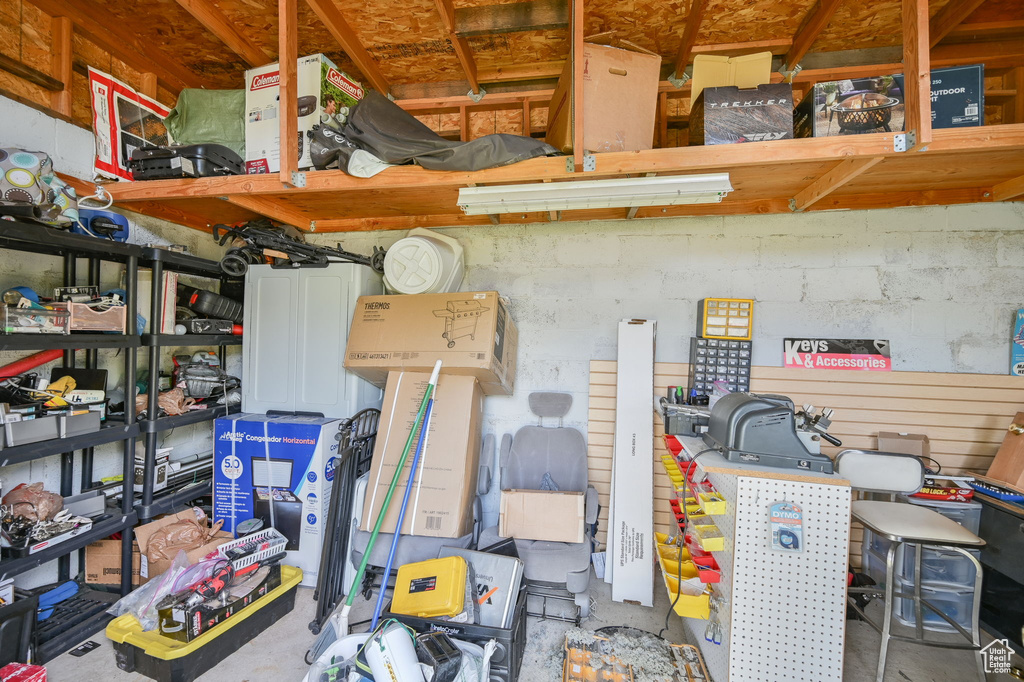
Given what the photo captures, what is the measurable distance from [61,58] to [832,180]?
3.82 metres

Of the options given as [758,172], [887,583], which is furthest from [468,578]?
[758,172]

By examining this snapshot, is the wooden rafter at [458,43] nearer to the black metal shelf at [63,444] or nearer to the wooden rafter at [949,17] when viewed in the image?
the wooden rafter at [949,17]

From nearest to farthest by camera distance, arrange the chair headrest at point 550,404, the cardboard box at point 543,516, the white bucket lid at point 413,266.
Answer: the cardboard box at point 543,516, the white bucket lid at point 413,266, the chair headrest at point 550,404

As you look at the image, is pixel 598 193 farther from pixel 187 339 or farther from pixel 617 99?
pixel 187 339

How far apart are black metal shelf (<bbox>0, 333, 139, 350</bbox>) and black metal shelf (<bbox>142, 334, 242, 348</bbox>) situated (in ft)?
0.22

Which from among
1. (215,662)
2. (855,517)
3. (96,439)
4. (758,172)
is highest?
(758,172)

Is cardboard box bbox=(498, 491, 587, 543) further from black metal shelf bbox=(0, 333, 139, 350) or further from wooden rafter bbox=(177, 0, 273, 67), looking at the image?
wooden rafter bbox=(177, 0, 273, 67)

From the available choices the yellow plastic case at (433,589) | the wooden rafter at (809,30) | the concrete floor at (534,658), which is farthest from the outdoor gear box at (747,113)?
the concrete floor at (534,658)

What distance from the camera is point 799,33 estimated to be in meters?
2.38

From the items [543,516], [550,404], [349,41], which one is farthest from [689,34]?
[543,516]

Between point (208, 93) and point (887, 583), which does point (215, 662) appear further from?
point (208, 93)

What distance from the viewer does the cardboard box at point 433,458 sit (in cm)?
227

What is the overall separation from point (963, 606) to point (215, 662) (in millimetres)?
3226

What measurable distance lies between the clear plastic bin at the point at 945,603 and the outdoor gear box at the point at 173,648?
2944mm
